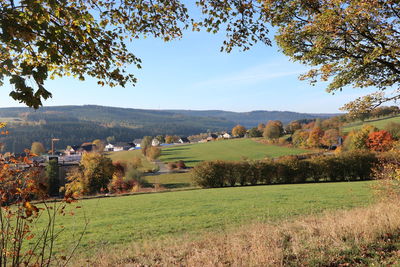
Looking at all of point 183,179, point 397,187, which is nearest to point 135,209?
point 397,187

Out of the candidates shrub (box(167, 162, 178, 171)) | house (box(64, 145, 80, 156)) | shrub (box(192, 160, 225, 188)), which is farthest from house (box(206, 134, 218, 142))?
shrub (box(192, 160, 225, 188))

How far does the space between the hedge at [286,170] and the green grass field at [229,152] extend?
33485mm

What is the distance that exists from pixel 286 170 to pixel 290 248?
3590cm

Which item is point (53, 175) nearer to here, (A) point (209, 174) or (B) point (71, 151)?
(A) point (209, 174)

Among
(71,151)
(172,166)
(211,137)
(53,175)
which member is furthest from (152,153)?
(211,137)

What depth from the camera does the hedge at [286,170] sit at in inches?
1578

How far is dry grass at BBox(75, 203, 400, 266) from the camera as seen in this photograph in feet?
19.2

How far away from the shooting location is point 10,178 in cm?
396

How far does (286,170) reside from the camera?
134ft

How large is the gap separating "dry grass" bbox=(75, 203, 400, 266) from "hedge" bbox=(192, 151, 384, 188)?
31933mm

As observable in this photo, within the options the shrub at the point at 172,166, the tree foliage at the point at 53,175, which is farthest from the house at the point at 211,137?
the tree foliage at the point at 53,175

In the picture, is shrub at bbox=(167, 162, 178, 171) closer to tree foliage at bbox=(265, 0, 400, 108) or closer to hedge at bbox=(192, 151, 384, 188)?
hedge at bbox=(192, 151, 384, 188)

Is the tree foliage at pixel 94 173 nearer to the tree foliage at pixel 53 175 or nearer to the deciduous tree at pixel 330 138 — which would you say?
the tree foliage at pixel 53 175

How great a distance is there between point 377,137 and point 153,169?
5248 centimetres
